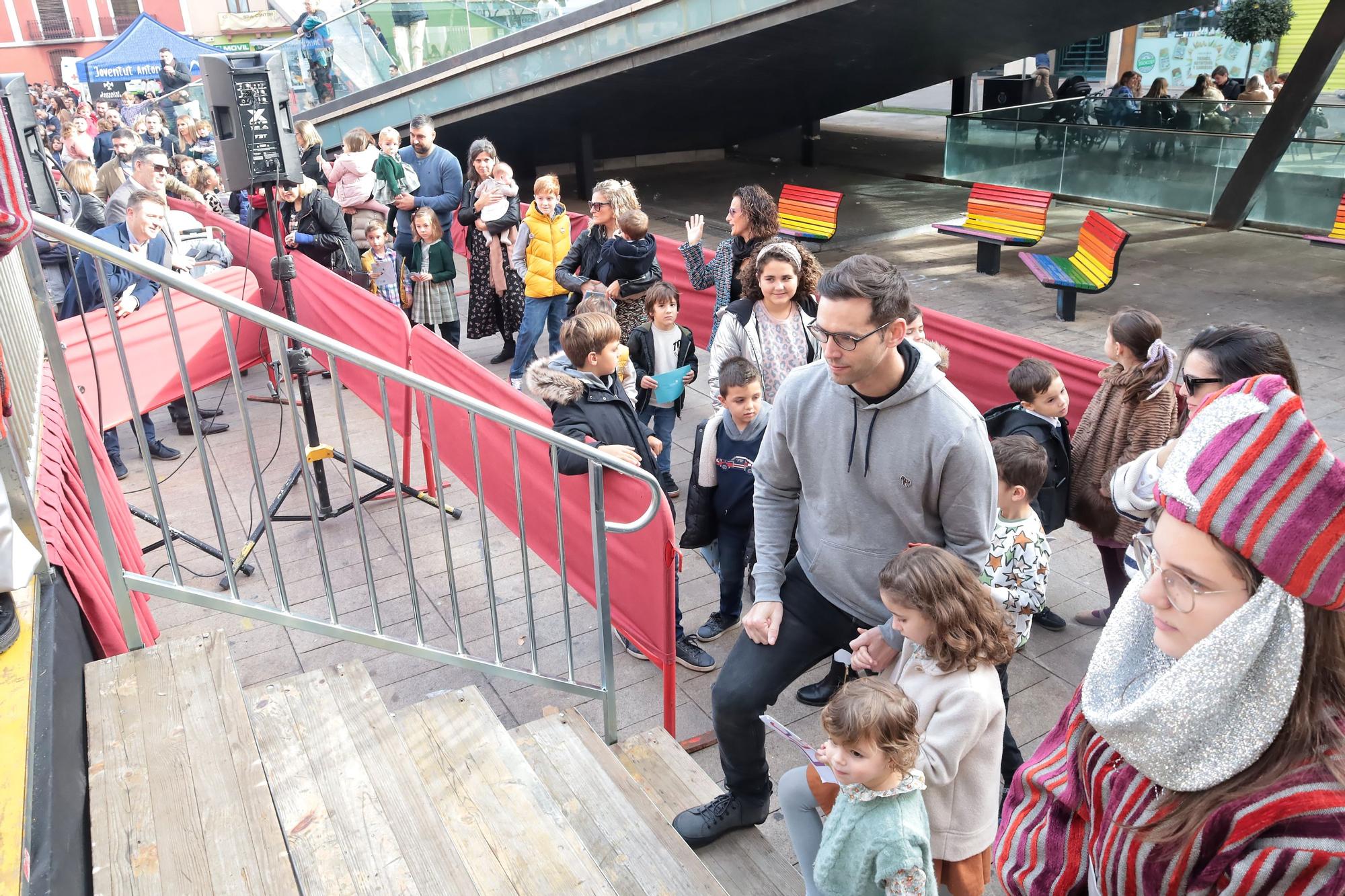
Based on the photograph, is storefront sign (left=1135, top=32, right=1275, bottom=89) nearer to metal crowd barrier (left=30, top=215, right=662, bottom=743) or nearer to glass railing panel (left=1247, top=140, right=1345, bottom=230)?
glass railing panel (left=1247, top=140, right=1345, bottom=230)

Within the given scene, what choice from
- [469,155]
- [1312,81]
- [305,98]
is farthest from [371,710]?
[305,98]

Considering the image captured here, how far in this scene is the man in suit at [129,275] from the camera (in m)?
6.44

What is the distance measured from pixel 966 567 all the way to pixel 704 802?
140cm

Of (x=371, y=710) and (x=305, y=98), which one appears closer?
(x=371, y=710)

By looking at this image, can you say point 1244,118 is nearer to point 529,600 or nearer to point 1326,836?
point 529,600

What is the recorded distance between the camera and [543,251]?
24.6 feet

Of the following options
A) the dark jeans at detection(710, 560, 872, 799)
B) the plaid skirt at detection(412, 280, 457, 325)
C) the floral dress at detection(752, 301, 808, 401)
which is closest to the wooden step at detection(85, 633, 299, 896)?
the dark jeans at detection(710, 560, 872, 799)

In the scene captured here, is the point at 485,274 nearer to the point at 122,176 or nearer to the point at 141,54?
the point at 122,176

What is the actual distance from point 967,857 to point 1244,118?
12.2m

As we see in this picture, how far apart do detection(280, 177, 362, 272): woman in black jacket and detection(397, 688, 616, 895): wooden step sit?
19.5 feet

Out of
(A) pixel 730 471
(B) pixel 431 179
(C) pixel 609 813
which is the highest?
(B) pixel 431 179

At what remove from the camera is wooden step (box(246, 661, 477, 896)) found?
8.24 feet

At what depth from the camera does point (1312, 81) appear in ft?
35.4

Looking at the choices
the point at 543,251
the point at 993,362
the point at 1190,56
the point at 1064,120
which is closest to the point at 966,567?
the point at 993,362
